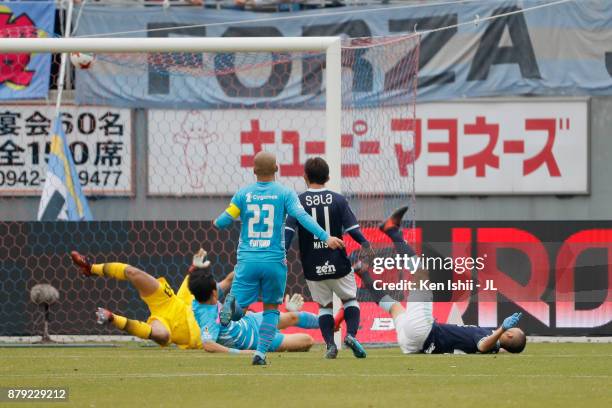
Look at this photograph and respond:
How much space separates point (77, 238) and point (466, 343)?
18.8 feet

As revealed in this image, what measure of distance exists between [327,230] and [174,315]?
236 centimetres

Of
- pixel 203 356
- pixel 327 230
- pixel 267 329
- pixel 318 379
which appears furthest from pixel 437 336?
pixel 318 379

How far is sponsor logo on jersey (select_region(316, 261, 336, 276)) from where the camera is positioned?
37.0ft

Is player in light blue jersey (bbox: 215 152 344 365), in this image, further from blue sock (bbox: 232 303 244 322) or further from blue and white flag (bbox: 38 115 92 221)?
blue and white flag (bbox: 38 115 92 221)

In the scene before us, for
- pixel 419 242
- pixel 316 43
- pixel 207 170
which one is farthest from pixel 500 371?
pixel 207 170

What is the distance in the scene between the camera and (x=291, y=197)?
10.4 meters

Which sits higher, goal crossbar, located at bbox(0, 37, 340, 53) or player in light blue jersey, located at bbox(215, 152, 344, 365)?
goal crossbar, located at bbox(0, 37, 340, 53)

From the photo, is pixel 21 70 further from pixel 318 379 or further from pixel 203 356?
pixel 318 379

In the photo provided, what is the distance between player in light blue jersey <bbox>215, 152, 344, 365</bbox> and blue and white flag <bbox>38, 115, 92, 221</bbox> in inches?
316

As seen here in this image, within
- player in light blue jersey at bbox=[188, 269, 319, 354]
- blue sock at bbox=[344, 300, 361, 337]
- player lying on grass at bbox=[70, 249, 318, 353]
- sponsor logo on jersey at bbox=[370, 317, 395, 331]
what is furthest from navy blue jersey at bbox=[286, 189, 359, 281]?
sponsor logo on jersey at bbox=[370, 317, 395, 331]

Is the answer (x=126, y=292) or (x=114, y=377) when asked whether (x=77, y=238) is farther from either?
(x=114, y=377)

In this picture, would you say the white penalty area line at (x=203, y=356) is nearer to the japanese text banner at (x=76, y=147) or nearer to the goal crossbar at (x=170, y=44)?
the goal crossbar at (x=170, y=44)

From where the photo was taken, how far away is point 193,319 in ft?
42.9

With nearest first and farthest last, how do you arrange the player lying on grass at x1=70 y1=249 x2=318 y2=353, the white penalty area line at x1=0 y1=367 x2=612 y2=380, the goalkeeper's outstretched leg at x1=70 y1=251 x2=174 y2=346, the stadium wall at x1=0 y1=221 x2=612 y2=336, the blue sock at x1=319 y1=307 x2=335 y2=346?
the white penalty area line at x1=0 y1=367 x2=612 y2=380
the blue sock at x1=319 y1=307 x2=335 y2=346
the goalkeeper's outstretched leg at x1=70 y1=251 x2=174 y2=346
the player lying on grass at x1=70 y1=249 x2=318 y2=353
the stadium wall at x1=0 y1=221 x2=612 y2=336
